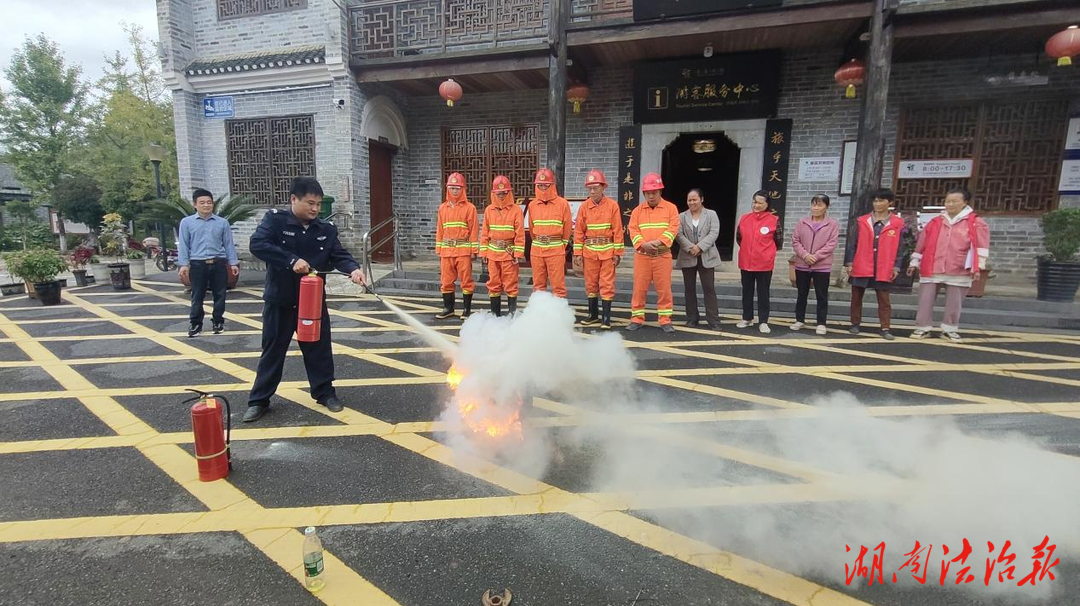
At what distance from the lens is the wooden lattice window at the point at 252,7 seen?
11648 mm

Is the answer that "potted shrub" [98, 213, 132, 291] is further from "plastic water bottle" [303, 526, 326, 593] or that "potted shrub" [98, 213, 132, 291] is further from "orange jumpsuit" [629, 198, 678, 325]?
"plastic water bottle" [303, 526, 326, 593]

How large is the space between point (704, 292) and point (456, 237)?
3693 millimetres

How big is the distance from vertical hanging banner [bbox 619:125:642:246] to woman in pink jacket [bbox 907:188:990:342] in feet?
18.0

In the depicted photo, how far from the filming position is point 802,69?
10062mm

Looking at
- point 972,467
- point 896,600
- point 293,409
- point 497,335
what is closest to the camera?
point 896,600

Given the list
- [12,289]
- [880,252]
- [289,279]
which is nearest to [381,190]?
[12,289]

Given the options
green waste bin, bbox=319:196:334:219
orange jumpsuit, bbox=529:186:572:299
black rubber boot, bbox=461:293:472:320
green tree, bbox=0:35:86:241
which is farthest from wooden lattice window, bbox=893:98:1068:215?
green tree, bbox=0:35:86:241

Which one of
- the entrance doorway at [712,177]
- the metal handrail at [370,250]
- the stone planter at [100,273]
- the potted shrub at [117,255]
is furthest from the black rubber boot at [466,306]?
the stone planter at [100,273]

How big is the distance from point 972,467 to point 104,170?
32129 millimetres

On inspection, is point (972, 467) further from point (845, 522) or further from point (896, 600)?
point (896, 600)

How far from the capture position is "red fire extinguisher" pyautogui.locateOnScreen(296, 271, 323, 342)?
380 cm

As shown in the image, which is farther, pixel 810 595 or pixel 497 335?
pixel 497 335

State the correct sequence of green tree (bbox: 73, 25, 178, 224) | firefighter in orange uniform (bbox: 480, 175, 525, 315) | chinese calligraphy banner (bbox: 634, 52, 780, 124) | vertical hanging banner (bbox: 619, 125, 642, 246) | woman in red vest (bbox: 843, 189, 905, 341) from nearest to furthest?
woman in red vest (bbox: 843, 189, 905, 341) → firefighter in orange uniform (bbox: 480, 175, 525, 315) → chinese calligraphy banner (bbox: 634, 52, 780, 124) → vertical hanging banner (bbox: 619, 125, 642, 246) → green tree (bbox: 73, 25, 178, 224)

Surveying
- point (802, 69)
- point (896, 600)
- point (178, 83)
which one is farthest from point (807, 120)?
point (178, 83)
